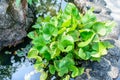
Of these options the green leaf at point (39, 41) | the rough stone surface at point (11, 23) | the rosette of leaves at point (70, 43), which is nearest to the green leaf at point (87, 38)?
the rosette of leaves at point (70, 43)

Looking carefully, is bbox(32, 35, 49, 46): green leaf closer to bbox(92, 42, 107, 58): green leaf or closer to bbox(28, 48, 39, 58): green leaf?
bbox(28, 48, 39, 58): green leaf

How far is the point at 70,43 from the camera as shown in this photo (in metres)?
3.25

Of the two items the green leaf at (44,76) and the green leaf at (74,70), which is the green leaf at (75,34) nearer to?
the green leaf at (74,70)

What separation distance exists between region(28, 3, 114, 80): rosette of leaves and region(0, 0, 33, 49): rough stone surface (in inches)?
27.7

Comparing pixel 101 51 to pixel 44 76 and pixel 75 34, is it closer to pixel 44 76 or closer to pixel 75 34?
pixel 75 34

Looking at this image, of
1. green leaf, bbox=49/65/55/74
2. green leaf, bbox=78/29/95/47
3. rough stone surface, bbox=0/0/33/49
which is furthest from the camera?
rough stone surface, bbox=0/0/33/49

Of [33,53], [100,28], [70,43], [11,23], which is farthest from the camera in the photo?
[11,23]

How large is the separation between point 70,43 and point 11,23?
1.14 meters

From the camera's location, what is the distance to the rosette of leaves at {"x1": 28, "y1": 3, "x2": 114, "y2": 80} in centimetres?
328

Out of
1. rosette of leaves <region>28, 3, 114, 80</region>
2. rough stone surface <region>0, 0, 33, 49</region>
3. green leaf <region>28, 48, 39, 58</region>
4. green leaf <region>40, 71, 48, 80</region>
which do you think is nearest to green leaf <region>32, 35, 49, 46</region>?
rosette of leaves <region>28, 3, 114, 80</region>

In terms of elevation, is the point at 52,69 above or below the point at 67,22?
below

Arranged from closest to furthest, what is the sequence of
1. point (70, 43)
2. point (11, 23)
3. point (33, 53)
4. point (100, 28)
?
point (70, 43) < point (100, 28) < point (33, 53) < point (11, 23)

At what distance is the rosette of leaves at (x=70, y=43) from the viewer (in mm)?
3283

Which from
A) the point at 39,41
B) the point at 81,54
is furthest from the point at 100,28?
the point at 39,41
